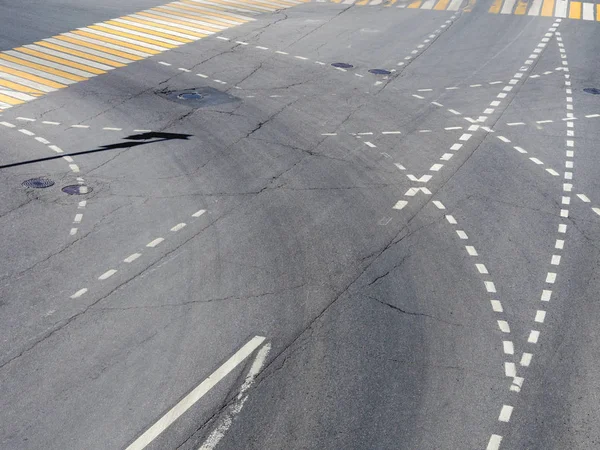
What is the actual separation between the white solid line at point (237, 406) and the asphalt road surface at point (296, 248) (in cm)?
3

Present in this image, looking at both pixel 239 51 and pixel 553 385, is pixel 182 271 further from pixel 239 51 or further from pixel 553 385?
pixel 239 51

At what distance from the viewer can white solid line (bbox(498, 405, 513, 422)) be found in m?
11.6

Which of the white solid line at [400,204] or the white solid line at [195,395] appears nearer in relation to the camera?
the white solid line at [195,395]

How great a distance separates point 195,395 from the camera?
11.8 metres

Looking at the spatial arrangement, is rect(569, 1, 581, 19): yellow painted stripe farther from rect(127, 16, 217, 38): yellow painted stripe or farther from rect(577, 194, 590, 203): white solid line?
rect(577, 194, 590, 203): white solid line

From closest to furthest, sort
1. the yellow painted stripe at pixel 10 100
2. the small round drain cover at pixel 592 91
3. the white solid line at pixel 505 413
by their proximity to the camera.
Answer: the white solid line at pixel 505 413, the yellow painted stripe at pixel 10 100, the small round drain cover at pixel 592 91

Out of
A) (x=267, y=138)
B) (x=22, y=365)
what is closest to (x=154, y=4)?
(x=267, y=138)

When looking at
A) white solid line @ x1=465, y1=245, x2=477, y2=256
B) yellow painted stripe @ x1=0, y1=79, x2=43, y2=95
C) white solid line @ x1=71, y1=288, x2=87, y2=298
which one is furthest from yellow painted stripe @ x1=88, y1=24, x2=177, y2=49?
white solid line @ x1=71, y1=288, x2=87, y2=298

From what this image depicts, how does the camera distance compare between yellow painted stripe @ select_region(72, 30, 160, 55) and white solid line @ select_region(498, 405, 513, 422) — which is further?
yellow painted stripe @ select_region(72, 30, 160, 55)

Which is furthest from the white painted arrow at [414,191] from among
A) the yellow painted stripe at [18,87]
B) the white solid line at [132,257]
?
the yellow painted stripe at [18,87]

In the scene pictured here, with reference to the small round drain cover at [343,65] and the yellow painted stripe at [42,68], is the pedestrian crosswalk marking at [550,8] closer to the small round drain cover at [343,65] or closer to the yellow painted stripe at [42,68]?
the small round drain cover at [343,65]

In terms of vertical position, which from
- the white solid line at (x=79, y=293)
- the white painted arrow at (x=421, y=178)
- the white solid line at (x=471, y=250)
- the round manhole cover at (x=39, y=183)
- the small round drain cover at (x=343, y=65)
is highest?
the white solid line at (x=79, y=293)

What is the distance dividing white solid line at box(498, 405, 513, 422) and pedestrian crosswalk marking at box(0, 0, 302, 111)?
1735 cm

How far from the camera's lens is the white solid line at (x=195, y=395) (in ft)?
36.0
